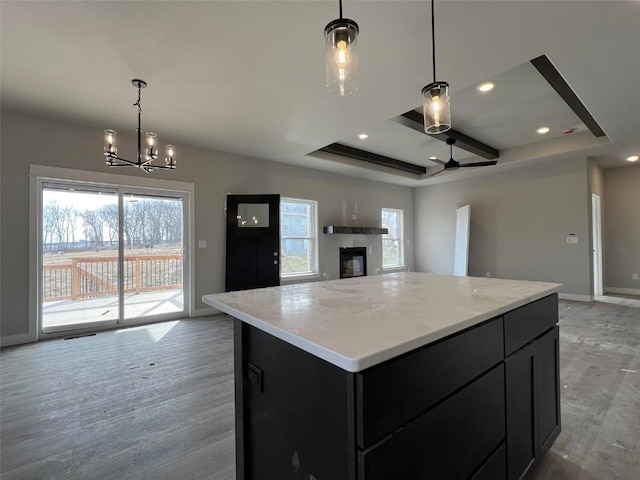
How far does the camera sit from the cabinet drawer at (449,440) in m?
0.78

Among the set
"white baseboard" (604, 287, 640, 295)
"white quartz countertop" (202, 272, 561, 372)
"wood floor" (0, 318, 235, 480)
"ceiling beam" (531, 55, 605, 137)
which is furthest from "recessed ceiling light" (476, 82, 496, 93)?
"white baseboard" (604, 287, 640, 295)

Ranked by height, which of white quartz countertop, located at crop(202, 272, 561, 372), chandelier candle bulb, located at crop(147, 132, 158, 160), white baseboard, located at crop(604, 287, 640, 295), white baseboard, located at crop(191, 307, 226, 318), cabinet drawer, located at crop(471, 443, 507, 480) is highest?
chandelier candle bulb, located at crop(147, 132, 158, 160)

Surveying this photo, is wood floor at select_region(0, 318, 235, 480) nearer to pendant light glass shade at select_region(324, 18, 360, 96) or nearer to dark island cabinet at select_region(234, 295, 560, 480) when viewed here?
dark island cabinet at select_region(234, 295, 560, 480)

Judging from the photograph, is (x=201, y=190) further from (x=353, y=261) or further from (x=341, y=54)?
(x=341, y=54)

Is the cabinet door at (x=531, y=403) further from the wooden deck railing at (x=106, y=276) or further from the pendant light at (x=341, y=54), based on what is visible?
the wooden deck railing at (x=106, y=276)

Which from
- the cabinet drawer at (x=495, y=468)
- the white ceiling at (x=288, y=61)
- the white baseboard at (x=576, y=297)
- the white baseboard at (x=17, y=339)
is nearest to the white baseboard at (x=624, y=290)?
the white baseboard at (x=576, y=297)

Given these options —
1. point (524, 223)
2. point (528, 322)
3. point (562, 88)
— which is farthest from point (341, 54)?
point (524, 223)

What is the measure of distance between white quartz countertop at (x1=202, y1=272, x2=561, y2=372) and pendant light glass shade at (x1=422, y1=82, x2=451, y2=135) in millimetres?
1068

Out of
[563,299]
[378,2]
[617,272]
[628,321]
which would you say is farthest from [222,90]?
[617,272]

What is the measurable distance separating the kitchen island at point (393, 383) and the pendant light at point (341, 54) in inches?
41.1

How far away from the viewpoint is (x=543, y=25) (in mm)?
2086

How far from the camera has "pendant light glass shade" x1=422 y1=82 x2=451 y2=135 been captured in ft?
6.15

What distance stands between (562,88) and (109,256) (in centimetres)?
581

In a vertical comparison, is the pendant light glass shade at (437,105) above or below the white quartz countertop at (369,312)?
above
